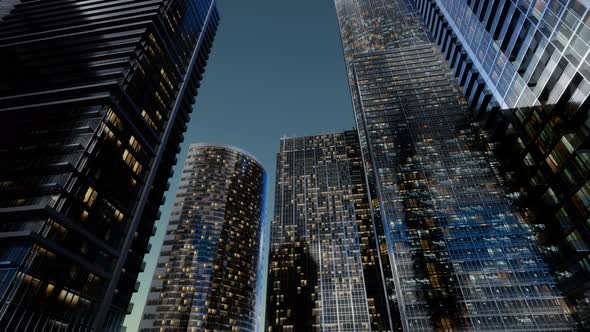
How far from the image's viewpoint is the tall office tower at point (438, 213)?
73.1m

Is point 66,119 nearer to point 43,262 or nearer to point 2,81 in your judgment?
point 2,81

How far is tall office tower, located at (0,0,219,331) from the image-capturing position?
37469 mm

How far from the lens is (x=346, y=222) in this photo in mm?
143250

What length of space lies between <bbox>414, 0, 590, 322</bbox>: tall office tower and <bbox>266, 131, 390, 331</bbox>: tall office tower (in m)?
77.1

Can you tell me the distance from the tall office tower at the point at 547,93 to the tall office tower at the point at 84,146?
203 feet

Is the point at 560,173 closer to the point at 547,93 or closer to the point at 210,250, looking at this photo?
the point at 547,93

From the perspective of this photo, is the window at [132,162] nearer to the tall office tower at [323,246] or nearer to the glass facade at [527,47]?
the glass facade at [527,47]

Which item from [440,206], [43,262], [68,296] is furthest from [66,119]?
[440,206]

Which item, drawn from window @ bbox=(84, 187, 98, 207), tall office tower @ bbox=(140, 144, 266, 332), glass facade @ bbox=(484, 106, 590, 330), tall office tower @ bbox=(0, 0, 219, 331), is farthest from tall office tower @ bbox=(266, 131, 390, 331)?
window @ bbox=(84, 187, 98, 207)

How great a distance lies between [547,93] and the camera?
39156mm

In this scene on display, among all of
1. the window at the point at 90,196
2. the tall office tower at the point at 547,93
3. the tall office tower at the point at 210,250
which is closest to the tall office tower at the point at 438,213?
the tall office tower at the point at 547,93

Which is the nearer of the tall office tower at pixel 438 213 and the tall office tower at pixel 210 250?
the tall office tower at pixel 438 213

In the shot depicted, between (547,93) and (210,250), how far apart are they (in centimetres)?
12969

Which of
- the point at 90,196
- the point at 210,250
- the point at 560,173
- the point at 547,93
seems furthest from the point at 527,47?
the point at 210,250
